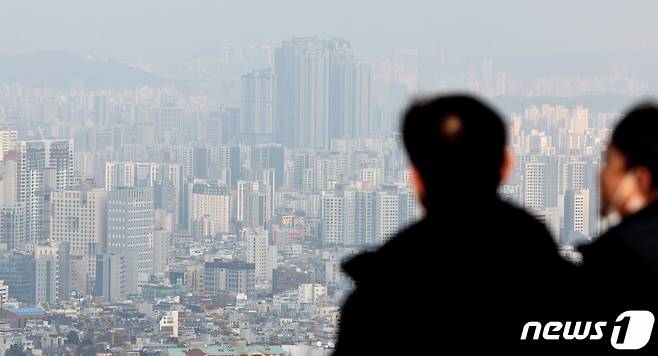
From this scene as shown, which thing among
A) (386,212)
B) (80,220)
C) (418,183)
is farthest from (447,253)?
(80,220)

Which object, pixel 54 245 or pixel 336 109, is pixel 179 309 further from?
pixel 336 109

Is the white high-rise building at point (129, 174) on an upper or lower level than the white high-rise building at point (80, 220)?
upper

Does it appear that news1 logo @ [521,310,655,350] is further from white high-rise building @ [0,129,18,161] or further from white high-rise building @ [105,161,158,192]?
white high-rise building @ [0,129,18,161]

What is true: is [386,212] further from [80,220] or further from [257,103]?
[257,103]

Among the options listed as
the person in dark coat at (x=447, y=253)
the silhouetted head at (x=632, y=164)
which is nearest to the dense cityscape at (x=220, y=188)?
the silhouetted head at (x=632, y=164)

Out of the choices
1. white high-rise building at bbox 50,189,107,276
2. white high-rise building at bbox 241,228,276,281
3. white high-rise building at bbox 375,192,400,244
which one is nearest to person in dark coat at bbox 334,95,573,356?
white high-rise building at bbox 241,228,276,281

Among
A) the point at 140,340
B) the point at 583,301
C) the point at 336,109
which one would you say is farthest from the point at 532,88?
the point at 583,301

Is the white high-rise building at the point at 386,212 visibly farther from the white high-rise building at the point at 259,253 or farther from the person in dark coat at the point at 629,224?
the person in dark coat at the point at 629,224
